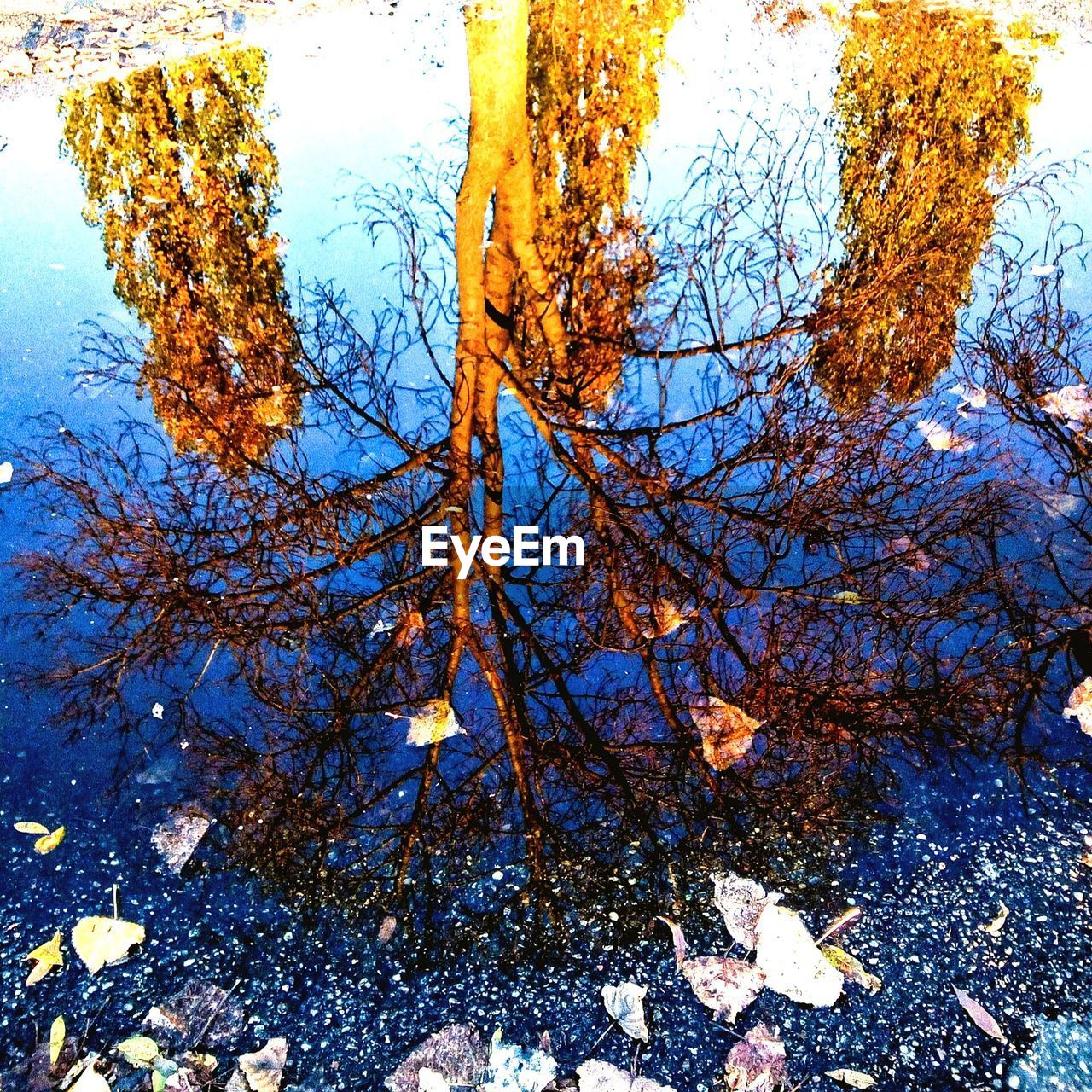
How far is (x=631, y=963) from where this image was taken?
4.95 feet

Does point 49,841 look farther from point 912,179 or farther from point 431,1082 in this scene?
point 912,179

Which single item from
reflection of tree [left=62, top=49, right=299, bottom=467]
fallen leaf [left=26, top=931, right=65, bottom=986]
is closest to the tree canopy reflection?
reflection of tree [left=62, top=49, right=299, bottom=467]

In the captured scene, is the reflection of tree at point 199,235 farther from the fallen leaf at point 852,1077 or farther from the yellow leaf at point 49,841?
the fallen leaf at point 852,1077

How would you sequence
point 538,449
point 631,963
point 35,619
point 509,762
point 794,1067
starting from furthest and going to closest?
1. point 538,449
2. point 35,619
3. point 509,762
4. point 631,963
5. point 794,1067

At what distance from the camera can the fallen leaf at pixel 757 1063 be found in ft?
4.45

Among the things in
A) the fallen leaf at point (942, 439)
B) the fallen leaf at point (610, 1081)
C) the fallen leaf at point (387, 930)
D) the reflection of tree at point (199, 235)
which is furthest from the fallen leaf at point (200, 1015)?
the fallen leaf at point (942, 439)

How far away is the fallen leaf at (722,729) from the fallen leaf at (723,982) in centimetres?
39

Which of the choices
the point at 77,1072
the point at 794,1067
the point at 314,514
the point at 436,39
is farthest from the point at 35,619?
the point at 436,39

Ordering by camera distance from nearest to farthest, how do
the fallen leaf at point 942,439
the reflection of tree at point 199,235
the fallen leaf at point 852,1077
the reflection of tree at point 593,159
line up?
the fallen leaf at point 852,1077
the fallen leaf at point 942,439
the reflection of tree at point 199,235
the reflection of tree at point 593,159

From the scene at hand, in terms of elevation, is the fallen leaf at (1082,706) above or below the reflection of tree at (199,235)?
below

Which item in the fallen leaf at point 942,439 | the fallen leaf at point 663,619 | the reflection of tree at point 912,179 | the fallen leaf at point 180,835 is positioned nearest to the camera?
the fallen leaf at point 180,835

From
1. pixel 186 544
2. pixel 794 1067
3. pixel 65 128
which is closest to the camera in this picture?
pixel 794 1067

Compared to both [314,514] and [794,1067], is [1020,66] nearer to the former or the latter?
[314,514]

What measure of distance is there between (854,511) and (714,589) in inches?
19.0
